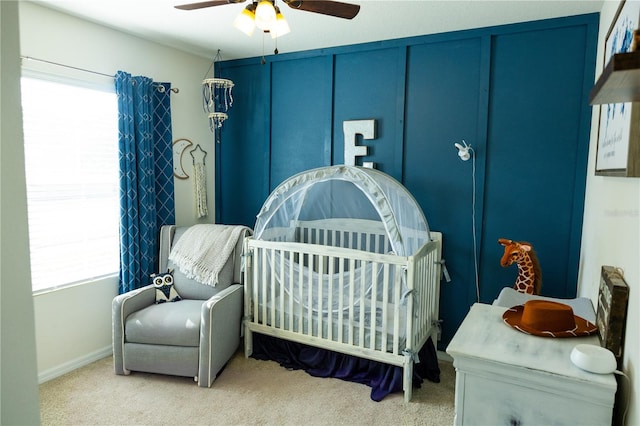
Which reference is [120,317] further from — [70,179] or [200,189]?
[200,189]

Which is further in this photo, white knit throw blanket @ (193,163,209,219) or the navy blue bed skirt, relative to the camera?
white knit throw blanket @ (193,163,209,219)

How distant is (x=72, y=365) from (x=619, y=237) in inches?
134

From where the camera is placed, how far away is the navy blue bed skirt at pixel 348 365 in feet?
9.34

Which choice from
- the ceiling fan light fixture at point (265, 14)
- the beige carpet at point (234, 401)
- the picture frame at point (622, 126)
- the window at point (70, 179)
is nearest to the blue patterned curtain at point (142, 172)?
the window at point (70, 179)

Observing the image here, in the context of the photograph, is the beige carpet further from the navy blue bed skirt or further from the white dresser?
the white dresser

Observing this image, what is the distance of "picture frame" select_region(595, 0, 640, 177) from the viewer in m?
1.19

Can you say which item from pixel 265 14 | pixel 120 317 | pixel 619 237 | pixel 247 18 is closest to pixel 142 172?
pixel 120 317

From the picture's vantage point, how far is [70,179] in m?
3.03

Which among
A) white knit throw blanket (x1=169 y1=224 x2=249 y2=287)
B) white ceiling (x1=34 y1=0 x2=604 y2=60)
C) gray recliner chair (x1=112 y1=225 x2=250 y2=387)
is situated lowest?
gray recliner chair (x1=112 y1=225 x2=250 y2=387)

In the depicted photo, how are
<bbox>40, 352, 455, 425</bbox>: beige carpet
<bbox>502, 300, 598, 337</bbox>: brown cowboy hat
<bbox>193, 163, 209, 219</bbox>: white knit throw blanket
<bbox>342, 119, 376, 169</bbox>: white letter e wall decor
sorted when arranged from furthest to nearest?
1. <bbox>193, 163, 209, 219</bbox>: white knit throw blanket
2. <bbox>342, 119, 376, 169</bbox>: white letter e wall decor
3. <bbox>40, 352, 455, 425</bbox>: beige carpet
4. <bbox>502, 300, 598, 337</bbox>: brown cowboy hat

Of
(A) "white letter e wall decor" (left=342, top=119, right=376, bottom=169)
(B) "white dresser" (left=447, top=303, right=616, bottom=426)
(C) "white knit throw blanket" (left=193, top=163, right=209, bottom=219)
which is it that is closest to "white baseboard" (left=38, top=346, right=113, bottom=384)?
(C) "white knit throw blanket" (left=193, top=163, right=209, bottom=219)

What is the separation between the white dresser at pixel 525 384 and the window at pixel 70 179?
2797 millimetres

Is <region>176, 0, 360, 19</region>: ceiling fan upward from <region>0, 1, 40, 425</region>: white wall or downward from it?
upward

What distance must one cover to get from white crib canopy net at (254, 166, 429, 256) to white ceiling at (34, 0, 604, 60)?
1.05m
